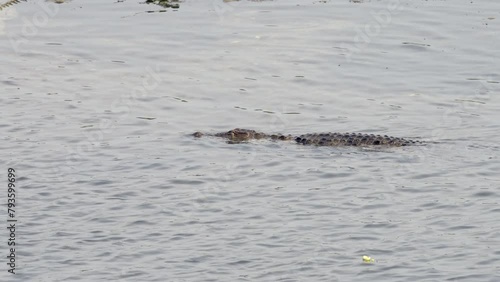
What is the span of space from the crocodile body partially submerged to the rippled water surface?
0.63 ft

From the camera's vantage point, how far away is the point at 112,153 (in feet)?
62.2

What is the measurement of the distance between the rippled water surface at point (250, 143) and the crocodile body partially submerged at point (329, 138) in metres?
0.19

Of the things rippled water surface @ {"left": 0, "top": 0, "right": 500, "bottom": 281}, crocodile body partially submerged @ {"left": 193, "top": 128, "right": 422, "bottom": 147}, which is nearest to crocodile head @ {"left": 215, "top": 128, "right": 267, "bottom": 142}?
crocodile body partially submerged @ {"left": 193, "top": 128, "right": 422, "bottom": 147}

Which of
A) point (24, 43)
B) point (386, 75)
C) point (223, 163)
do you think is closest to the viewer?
point (223, 163)

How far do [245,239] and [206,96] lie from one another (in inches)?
321

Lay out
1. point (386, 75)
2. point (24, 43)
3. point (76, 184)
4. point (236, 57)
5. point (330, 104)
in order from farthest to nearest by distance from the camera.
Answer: point (24, 43) → point (236, 57) → point (386, 75) → point (330, 104) → point (76, 184)

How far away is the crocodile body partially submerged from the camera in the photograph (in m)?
18.9

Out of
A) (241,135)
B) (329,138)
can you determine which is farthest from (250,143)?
(329,138)

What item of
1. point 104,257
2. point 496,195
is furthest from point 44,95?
point 496,195

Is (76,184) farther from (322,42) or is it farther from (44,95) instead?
(322,42)

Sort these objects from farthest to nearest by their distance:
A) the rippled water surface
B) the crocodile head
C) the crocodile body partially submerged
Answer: the crocodile head, the crocodile body partially submerged, the rippled water surface

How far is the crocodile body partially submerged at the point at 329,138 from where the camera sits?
18.9 metres

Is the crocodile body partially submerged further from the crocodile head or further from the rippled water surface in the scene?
the rippled water surface

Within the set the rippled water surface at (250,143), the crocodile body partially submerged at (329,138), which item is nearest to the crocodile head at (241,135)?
the crocodile body partially submerged at (329,138)
